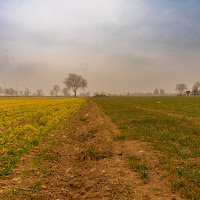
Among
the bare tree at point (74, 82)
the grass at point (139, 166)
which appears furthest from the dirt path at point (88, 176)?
the bare tree at point (74, 82)

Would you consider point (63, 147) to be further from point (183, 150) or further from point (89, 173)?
point (183, 150)

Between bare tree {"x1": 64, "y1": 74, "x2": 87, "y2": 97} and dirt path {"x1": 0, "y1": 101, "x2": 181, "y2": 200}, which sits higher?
bare tree {"x1": 64, "y1": 74, "x2": 87, "y2": 97}

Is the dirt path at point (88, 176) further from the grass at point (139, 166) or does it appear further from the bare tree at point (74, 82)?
the bare tree at point (74, 82)

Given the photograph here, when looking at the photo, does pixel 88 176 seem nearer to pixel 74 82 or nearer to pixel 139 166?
pixel 139 166

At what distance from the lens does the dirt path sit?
156 inches

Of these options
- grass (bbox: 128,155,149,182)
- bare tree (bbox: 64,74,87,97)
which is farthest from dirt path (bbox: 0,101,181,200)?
bare tree (bbox: 64,74,87,97)

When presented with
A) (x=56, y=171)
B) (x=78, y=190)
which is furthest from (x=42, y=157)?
(x=78, y=190)

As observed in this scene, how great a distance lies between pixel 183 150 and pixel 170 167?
7.01ft

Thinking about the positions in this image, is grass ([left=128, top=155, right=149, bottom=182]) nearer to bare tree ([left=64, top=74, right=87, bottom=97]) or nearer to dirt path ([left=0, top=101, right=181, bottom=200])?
dirt path ([left=0, top=101, right=181, bottom=200])

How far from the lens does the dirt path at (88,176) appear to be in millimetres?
3967

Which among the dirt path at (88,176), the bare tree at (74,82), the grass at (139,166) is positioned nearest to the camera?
the dirt path at (88,176)

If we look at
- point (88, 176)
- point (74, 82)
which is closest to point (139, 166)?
point (88, 176)

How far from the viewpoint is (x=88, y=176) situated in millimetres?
5078

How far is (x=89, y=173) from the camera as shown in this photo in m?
5.28
